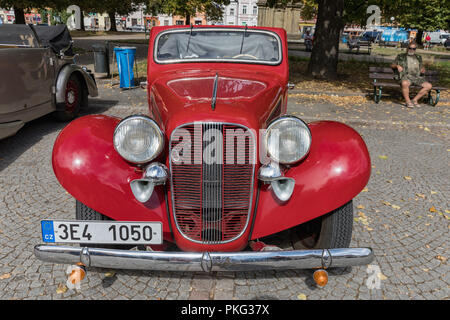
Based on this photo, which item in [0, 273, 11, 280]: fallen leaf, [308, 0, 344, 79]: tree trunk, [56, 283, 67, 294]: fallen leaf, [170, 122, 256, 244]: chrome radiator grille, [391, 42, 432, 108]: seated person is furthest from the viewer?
[308, 0, 344, 79]: tree trunk

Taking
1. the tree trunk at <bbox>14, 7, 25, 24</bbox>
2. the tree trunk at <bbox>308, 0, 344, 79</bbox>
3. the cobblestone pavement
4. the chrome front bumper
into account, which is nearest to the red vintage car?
the chrome front bumper

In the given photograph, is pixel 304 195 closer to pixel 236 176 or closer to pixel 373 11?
pixel 236 176

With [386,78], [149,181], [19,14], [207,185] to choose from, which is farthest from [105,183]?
[19,14]

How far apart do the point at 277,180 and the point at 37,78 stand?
5000 millimetres

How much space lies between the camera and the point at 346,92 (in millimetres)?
10148

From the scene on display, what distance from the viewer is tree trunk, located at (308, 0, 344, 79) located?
11.1 metres

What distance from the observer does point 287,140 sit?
7.68ft

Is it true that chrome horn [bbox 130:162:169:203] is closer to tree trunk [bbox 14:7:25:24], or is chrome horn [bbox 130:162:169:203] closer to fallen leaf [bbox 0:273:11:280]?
fallen leaf [bbox 0:273:11:280]

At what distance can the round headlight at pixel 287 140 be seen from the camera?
229 centimetres

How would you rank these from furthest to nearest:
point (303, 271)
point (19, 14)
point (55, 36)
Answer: point (19, 14) < point (55, 36) < point (303, 271)

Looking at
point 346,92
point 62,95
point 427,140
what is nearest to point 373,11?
point 346,92

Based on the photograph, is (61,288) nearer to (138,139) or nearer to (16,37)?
(138,139)

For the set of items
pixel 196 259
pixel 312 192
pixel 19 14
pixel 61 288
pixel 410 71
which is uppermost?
pixel 19 14

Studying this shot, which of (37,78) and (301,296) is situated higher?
(37,78)
